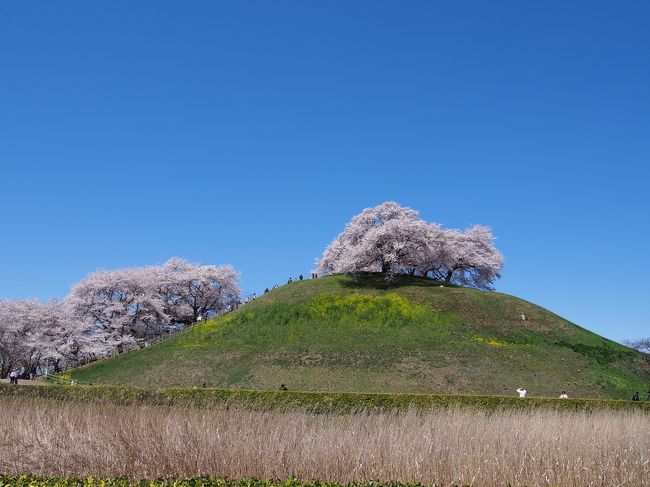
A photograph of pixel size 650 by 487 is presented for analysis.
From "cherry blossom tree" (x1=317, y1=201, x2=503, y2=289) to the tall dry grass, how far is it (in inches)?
1761

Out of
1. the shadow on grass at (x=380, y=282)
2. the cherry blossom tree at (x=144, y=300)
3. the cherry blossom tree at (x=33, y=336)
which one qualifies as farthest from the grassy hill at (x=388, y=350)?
the cherry blossom tree at (x=144, y=300)

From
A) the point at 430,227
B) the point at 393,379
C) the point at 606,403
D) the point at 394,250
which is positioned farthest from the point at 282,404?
the point at 430,227

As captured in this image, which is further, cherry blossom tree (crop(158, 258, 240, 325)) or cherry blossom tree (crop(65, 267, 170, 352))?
cherry blossom tree (crop(158, 258, 240, 325))

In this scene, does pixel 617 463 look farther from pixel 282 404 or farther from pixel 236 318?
pixel 236 318

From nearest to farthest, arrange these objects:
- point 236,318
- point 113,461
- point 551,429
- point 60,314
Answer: point 113,461 < point 551,429 < point 236,318 < point 60,314

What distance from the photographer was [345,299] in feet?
182

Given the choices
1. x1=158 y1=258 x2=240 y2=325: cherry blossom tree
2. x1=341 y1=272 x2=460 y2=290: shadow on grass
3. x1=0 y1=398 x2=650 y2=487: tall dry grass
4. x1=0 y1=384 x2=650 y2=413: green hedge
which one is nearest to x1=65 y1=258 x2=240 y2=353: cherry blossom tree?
x1=158 y1=258 x2=240 y2=325: cherry blossom tree

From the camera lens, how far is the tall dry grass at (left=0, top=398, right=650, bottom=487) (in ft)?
48.0

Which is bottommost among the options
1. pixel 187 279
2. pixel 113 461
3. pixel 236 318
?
pixel 113 461

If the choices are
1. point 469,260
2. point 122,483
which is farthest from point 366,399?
point 469,260

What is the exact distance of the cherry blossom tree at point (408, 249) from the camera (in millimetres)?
62375

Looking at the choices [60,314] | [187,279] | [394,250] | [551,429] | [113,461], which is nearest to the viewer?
[113,461]

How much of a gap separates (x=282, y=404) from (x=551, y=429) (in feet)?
49.4

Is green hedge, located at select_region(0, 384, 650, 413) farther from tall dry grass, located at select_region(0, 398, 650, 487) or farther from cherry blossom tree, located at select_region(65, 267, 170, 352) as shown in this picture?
cherry blossom tree, located at select_region(65, 267, 170, 352)
